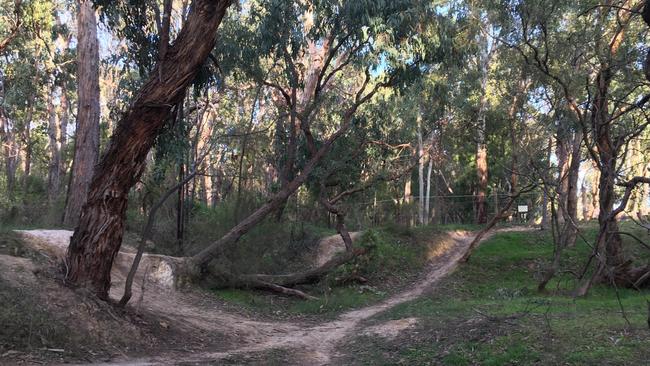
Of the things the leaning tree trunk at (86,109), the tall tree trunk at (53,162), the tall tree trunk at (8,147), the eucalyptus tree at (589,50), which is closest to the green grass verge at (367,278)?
the leaning tree trunk at (86,109)

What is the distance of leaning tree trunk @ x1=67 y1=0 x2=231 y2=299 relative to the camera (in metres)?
9.16

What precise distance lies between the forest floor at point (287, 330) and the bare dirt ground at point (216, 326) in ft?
0.10

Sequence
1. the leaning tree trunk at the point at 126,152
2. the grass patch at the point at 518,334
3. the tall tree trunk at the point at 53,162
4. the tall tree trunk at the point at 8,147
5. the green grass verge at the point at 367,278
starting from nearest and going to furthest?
1. the grass patch at the point at 518,334
2. the leaning tree trunk at the point at 126,152
3. the green grass verge at the point at 367,278
4. the tall tree trunk at the point at 53,162
5. the tall tree trunk at the point at 8,147

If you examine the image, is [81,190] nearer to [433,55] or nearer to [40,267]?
[40,267]

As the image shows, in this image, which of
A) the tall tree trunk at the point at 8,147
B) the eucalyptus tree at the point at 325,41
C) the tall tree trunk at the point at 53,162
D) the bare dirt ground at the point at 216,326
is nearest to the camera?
the bare dirt ground at the point at 216,326

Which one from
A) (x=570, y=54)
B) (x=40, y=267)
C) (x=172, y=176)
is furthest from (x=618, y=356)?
(x=172, y=176)

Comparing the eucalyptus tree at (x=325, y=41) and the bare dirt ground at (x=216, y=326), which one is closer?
the bare dirt ground at (x=216, y=326)

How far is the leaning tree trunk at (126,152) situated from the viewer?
9156 millimetres

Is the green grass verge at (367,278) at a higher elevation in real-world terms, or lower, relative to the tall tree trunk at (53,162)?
lower

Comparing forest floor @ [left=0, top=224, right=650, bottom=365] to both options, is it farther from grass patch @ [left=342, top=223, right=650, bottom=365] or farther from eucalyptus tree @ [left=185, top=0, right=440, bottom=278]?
eucalyptus tree @ [left=185, top=0, right=440, bottom=278]

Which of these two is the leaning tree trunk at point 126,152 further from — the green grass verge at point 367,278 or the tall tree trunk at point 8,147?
the tall tree trunk at point 8,147

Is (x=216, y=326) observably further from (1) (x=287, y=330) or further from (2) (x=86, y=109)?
(2) (x=86, y=109)

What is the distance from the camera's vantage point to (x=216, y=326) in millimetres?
11844

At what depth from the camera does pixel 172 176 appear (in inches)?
778
